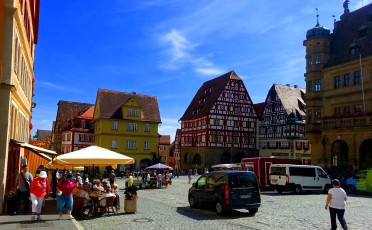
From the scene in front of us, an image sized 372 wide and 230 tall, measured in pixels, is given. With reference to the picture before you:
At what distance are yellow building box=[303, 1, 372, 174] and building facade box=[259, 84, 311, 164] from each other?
80.4ft

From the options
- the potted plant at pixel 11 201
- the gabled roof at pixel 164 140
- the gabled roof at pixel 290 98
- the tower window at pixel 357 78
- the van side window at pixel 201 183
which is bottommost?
the potted plant at pixel 11 201

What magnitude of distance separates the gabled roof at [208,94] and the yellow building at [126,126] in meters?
9.80

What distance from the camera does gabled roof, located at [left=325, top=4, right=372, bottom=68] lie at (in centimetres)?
4000

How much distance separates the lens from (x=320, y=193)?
96.8 feet

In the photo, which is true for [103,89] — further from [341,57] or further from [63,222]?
[63,222]

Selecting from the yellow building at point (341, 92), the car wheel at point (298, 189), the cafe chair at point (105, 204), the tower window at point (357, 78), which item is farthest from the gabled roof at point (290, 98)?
the cafe chair at point (105, 204)

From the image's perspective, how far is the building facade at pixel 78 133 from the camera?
67250mm

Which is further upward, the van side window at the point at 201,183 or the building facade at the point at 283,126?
the building facade at the point at 283,126

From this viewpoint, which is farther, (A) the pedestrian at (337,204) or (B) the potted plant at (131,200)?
(B) the potted plant at (131,200)

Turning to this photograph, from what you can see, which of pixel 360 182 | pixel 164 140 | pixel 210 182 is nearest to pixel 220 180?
pixel 210 182

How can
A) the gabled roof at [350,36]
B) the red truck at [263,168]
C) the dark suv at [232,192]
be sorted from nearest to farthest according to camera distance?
1. the dark suv at [232,192]
2. the red truck at [263,168]
3. the gabled roof at [350,36]

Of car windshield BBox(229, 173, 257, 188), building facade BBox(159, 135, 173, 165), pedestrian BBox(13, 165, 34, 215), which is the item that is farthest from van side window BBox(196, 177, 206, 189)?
building facade BBox(159, 135, 173, 165)

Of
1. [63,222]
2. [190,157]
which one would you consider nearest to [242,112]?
[190,157]

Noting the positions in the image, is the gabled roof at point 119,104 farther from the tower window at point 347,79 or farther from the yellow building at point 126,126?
the tower window at point 347,79
